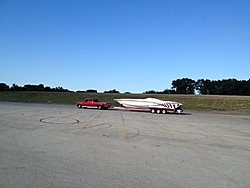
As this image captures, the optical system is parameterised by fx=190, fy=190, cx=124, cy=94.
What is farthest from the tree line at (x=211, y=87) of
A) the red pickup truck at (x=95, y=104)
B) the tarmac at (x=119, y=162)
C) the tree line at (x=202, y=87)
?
the tarmac at (x=119, y=162)

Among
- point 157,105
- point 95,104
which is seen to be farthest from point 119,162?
point 95,104

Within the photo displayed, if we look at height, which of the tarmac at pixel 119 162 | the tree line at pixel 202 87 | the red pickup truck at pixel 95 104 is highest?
the tree line at pixel 202 87

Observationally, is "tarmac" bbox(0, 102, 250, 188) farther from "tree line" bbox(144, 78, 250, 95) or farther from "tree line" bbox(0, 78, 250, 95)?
"tree line" bbox(144, 78, 250, 95)

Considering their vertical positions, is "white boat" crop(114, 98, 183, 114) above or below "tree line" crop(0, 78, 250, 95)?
below

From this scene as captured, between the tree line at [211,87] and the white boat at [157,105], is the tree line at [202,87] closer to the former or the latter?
the tree line at [211,87]

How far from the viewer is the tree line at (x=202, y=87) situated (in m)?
106

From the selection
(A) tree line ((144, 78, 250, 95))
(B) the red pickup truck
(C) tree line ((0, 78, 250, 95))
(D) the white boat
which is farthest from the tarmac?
(A) tree line ((144, 78, 250, 95))

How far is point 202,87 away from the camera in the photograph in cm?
13050

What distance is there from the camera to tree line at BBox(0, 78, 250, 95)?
106 metres

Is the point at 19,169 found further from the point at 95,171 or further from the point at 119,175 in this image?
the point at 119,175

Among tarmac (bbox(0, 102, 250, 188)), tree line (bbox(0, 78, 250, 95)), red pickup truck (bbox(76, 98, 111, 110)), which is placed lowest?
tarmac (bbox(0, 102, 250, 188))

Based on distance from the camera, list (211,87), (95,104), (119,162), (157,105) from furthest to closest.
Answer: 1. (211,87)
2. (95,104)
3. (157,105)
4. (119,162)

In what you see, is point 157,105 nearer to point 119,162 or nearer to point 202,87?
point 119,162

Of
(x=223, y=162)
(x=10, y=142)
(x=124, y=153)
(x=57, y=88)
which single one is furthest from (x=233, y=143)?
(x=57, y=88)
